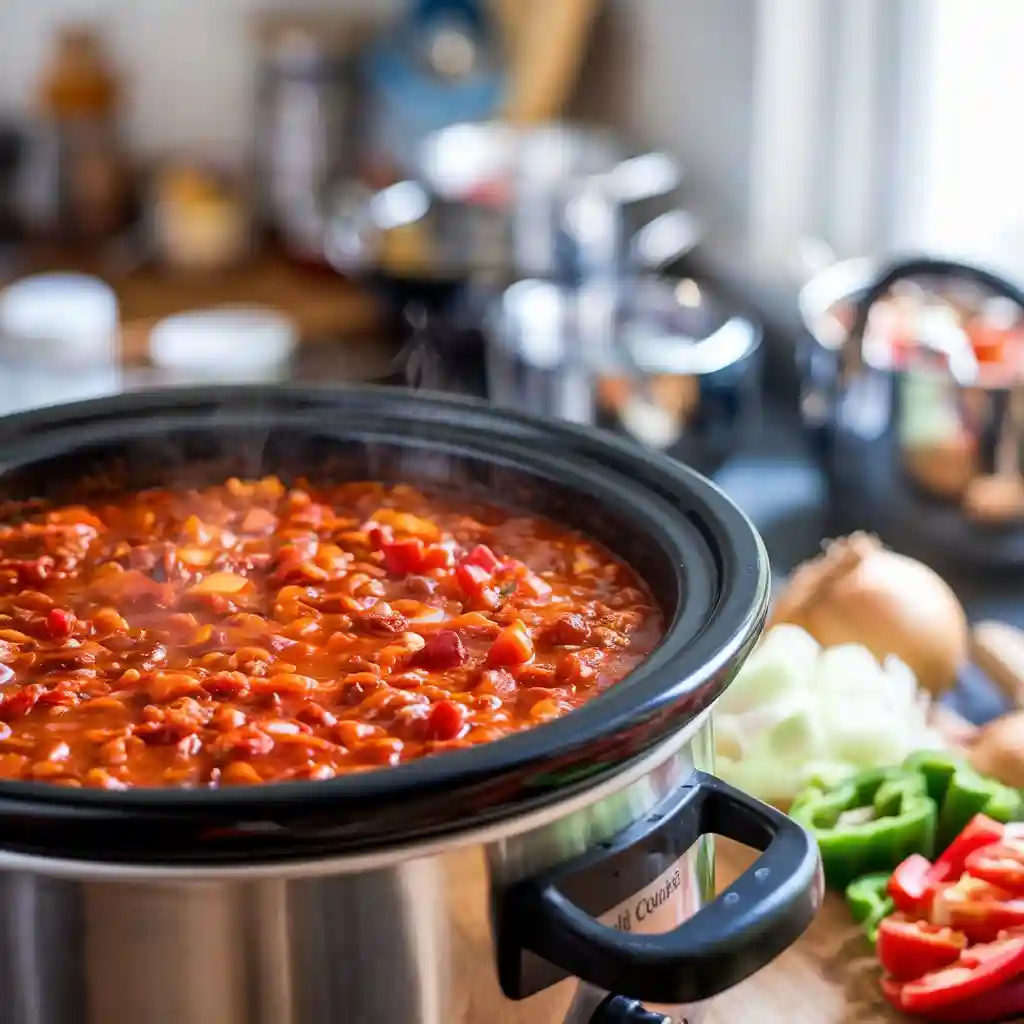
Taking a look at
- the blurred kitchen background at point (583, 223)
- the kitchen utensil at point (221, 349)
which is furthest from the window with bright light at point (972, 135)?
the kitchen utensil at point (221, 349)

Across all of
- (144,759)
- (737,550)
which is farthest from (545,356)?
(144,759)

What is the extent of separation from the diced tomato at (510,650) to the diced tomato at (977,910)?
46 centimetres

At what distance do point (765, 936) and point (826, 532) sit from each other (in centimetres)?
146

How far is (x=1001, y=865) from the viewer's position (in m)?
1.44

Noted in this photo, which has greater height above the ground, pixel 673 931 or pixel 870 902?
pixel 673 931

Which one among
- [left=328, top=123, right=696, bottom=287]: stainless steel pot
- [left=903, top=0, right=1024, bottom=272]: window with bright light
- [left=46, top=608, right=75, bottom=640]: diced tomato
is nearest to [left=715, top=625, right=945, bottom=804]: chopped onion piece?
[left=46, top=608, right=75, bottom=640]: diced tomato

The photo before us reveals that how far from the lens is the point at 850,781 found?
165 centimetres

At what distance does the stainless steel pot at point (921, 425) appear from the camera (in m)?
2.11

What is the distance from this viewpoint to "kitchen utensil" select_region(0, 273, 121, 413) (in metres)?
2.84

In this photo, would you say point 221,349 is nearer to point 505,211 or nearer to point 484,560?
point 505,211

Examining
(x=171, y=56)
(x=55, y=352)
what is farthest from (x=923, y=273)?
(x=171, y=56)

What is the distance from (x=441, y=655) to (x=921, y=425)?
1.10 meters

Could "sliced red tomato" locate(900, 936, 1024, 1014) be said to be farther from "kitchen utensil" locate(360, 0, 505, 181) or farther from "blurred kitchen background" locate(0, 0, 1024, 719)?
"kitchen utensil" locate(360, 0, 505, 181)

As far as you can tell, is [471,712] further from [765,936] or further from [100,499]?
[100,499]
